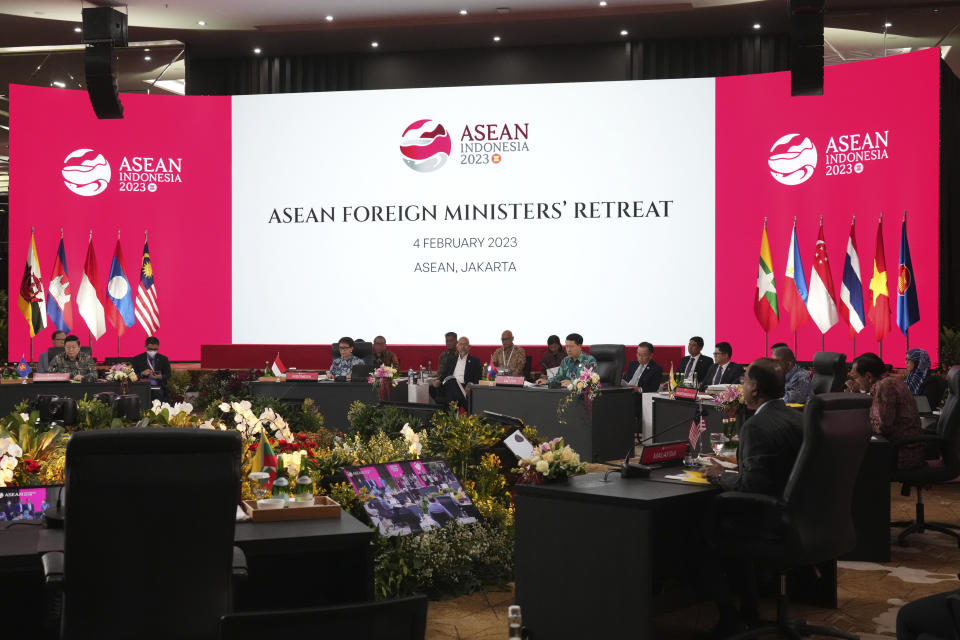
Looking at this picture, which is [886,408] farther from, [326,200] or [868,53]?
[326,200]

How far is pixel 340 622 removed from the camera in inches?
54.2

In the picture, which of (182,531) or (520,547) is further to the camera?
(520,547)

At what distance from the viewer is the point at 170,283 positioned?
1347cm

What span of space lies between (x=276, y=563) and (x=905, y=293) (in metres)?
9.11

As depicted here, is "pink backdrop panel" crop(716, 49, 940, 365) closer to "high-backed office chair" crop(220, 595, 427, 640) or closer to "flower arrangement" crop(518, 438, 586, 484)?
"flower arrangement" crop(518, 438, 586, 484)

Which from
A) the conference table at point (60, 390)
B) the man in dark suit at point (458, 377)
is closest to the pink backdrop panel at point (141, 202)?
the conference table at point (60, 390)

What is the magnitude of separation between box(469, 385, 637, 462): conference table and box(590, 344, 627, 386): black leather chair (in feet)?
1.93

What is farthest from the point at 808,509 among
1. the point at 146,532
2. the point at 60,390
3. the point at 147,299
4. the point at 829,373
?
the point at 147,299

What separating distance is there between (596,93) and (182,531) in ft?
35.4

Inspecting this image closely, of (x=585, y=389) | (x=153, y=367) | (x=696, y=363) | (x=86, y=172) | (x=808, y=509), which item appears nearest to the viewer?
(x=808, y=509)

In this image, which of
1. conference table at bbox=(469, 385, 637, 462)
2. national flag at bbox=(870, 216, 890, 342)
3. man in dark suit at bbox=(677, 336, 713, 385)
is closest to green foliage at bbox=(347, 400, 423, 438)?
conference table at bbox=(469, 385, 637, 462)

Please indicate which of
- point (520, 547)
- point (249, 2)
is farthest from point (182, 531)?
point (249, 2)

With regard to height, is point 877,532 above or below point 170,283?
below

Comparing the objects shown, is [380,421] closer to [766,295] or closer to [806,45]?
[806,45]
